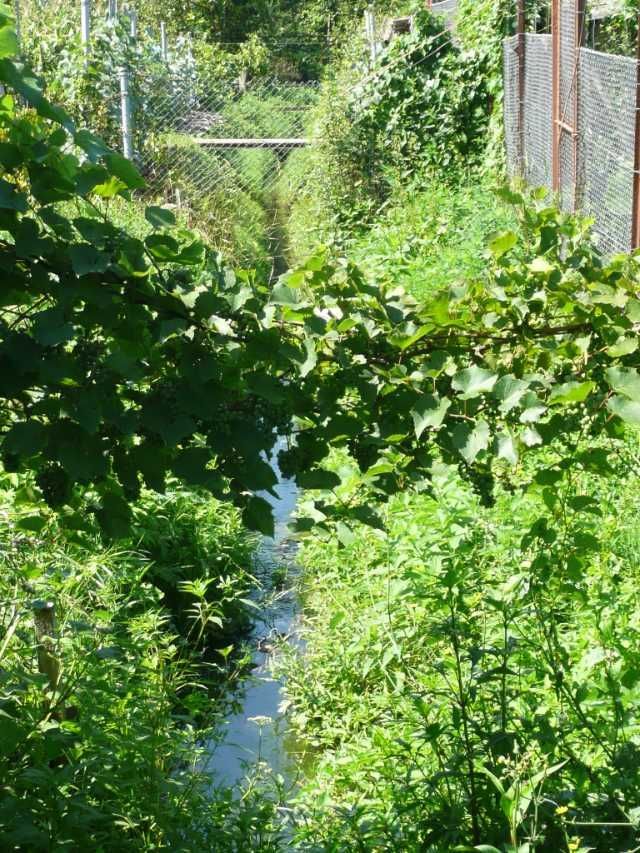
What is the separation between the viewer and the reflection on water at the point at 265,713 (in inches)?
163

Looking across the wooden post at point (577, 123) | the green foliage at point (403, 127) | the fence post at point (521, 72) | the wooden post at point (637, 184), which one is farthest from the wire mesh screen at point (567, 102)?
the green foliage at point (403, 127)

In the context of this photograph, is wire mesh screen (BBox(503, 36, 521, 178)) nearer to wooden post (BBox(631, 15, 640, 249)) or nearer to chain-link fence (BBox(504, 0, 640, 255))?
chain-link fence (BBox(504, 0, 640, 255))

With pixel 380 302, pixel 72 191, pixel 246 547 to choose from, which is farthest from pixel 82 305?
pixel 246 547

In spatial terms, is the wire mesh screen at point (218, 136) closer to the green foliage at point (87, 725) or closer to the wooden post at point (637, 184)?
the wooden post at point (637, 184)

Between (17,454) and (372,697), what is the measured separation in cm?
234

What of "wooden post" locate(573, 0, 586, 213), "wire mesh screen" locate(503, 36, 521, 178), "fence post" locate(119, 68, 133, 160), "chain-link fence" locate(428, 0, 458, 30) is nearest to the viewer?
"wooden post" locate(573, 0, 586, 213)

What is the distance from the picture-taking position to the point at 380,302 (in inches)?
92.9

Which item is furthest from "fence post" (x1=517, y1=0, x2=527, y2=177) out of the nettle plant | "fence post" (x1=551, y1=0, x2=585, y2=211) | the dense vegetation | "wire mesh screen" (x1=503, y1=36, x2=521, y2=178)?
the nettle plant

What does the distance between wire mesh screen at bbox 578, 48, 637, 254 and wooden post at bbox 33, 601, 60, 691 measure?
4160mm

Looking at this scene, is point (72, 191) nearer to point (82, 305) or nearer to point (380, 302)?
point (82, 305)

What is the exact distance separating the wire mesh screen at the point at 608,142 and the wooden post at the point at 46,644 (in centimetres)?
416

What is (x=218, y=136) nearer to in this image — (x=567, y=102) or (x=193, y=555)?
(x=567, y=102)

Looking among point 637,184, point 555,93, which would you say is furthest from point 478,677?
point 555,93

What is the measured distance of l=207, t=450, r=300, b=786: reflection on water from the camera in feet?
13.6
